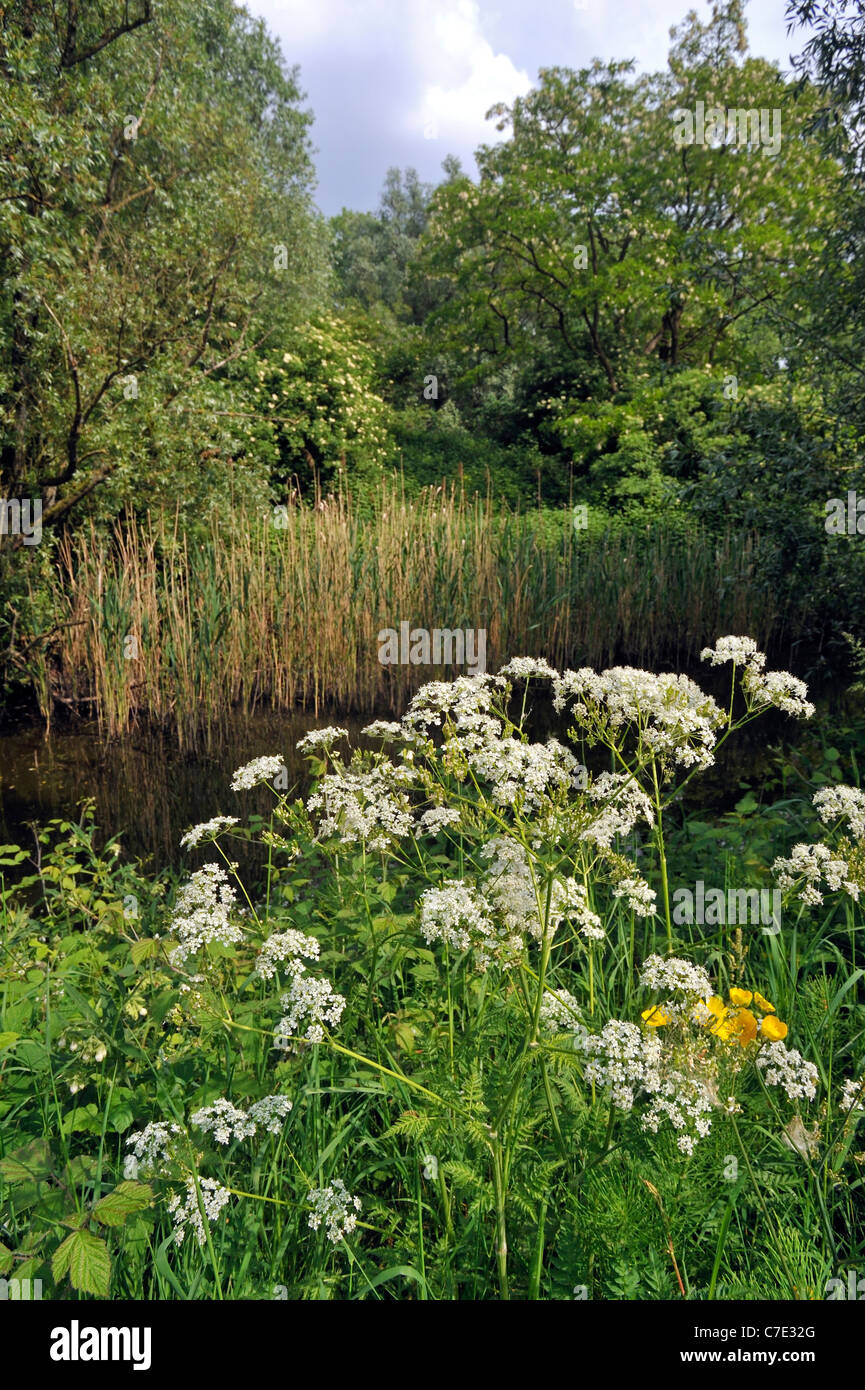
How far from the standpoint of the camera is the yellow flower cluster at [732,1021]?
144 centimetres

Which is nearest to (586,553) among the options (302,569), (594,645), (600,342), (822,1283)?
(594,645)

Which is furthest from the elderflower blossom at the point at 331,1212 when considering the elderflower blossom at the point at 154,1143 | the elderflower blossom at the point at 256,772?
the elderflower blossom at the point at 256,772

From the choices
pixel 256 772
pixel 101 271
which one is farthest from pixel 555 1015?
pixel 101 271

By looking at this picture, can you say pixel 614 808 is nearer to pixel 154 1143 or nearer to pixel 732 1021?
pixel 732 1021

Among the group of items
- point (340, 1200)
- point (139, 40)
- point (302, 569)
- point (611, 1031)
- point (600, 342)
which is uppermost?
point (139, 40)

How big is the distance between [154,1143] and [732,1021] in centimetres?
117

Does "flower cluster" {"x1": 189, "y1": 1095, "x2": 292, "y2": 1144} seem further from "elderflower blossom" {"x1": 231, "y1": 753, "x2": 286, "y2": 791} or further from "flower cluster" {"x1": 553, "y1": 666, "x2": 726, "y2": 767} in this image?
"flower cluster" {"x1": 553, "y1": 666, "x2": 726, "y2": 767}

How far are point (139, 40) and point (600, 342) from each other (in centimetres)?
1159

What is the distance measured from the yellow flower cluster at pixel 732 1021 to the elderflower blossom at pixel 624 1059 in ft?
0.26

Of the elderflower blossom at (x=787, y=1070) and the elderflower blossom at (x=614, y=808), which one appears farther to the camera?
the elderflower blossom at (x=614, y=808)

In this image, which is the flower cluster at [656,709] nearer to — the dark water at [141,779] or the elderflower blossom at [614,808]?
the elderflower blossom at [614,808]
